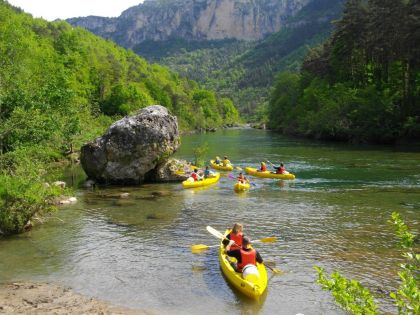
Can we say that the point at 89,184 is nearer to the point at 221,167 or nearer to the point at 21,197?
the point at 221,167

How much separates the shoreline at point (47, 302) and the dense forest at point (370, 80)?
45989 mm

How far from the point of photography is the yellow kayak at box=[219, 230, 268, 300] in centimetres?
1118

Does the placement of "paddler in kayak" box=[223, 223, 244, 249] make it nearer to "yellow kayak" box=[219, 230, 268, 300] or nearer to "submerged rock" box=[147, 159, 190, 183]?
"yellow kayak" box=[219, 230, 268, 300]

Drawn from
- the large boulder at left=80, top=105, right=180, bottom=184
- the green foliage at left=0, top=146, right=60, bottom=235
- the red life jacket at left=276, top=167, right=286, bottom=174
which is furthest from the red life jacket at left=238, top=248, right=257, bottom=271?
the red life jacket at left=276, top=167, right=286, bottom=174

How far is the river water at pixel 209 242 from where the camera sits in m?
11.6

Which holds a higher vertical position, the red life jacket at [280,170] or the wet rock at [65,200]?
the red life jacket at [280,170]

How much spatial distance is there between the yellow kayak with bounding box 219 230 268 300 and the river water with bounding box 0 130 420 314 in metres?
0.22

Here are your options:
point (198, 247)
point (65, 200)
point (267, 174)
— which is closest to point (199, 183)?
point (267, 174)

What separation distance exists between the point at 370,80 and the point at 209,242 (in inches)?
2063

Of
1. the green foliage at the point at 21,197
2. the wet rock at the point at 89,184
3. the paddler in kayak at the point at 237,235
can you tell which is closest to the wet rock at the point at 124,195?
the wet rock at the point at 89,184

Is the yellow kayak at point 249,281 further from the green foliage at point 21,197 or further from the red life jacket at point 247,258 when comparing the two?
the green foliage at point 21,197

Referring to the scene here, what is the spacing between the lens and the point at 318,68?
78.9 m

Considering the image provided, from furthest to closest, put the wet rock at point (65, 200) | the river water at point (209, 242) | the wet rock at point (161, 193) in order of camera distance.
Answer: the wet rock at point (161, 193)
the wet rock at point (65, 200)
the river water at point (209, 242)

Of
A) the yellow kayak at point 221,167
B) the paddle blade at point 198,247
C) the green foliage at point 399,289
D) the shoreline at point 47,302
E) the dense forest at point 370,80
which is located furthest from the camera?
the dense forest at point 370,80
